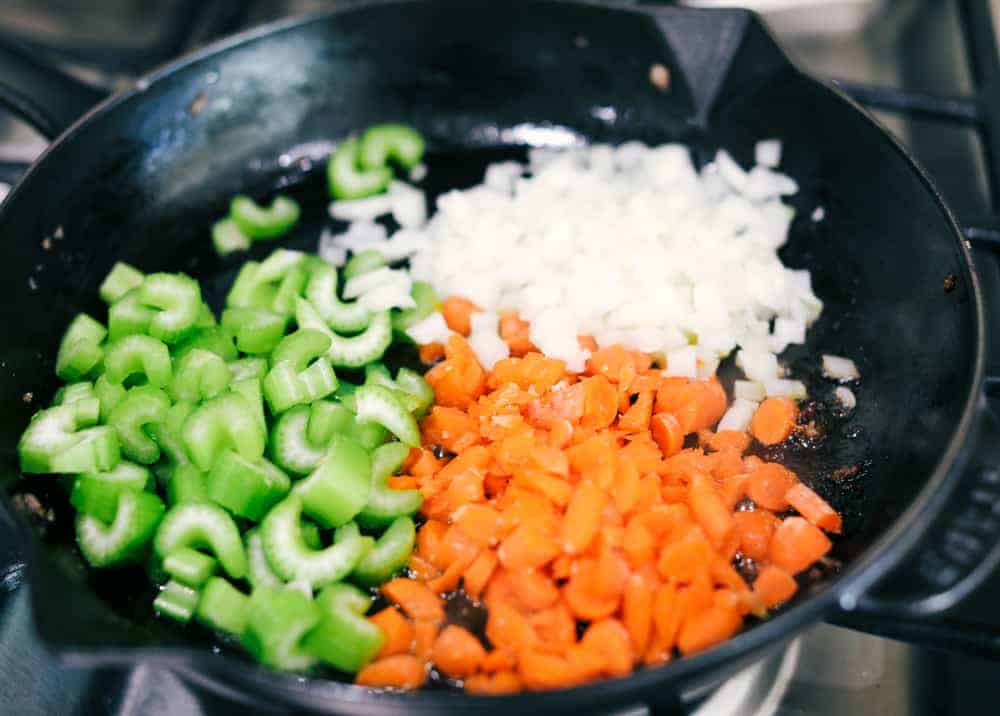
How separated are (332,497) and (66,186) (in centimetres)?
112

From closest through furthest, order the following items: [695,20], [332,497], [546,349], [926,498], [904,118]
→ [926,498], [332,497], [546,349], [695,20], [904,118]

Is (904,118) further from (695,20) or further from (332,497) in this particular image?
(332,497)

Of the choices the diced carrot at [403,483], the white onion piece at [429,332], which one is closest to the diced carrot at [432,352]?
the white onion piece at [429,332]

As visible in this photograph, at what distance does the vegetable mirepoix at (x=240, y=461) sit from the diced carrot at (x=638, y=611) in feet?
1.43

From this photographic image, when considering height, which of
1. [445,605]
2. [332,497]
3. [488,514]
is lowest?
[445,605]

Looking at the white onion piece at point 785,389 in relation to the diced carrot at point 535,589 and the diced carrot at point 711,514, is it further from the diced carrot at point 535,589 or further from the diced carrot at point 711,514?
the diced carrot at point 535,589

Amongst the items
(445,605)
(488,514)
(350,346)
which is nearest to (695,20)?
(350,346)

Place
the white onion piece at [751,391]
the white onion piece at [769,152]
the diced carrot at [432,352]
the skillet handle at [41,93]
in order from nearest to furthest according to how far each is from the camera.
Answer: the white onion piece at [751,391], the diced carrot at [432,352], the skillet handle at [41,93], the white onion piece at [769,152]

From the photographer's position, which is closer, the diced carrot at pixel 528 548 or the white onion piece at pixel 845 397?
the diced carrot at pixel 528 548

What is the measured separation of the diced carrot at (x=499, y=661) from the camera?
5.01ft

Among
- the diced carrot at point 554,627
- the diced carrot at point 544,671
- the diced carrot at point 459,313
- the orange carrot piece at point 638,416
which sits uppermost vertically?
the diced carrot at point 459,313

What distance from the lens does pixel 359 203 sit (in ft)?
8.09

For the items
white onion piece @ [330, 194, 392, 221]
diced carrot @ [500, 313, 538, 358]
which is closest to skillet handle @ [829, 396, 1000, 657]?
diced carrot @ [500, 313, 538, 358]

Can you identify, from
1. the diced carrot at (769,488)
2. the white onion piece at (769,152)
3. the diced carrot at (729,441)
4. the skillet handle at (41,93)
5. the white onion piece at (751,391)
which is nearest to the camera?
the diced carrot at (769,488)
